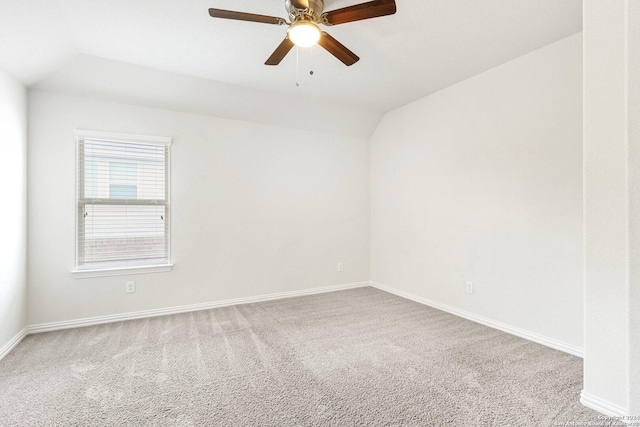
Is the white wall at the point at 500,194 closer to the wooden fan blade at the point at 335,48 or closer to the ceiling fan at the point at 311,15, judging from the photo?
the wooden fan blade at the point at 335,48

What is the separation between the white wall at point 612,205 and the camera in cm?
167

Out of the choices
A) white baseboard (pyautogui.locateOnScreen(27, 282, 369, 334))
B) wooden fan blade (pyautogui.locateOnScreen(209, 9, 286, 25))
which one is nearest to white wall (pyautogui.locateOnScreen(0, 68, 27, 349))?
white baseboard (pyautogui.locateOnScreen(27, 282, 369, 334))

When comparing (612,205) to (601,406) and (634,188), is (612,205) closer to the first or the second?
(634,188)

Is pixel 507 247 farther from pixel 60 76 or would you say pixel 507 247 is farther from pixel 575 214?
pixel 60 76

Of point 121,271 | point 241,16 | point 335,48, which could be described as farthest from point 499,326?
point 121,271

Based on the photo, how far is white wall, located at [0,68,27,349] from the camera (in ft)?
8.21

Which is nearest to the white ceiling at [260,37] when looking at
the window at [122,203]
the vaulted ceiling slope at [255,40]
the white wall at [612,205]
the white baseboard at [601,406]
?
the vaulted ceiling slope at [255,40]

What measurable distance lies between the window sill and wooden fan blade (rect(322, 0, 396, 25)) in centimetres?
309

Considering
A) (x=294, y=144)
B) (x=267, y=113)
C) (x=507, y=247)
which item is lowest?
(x=507, y=247)

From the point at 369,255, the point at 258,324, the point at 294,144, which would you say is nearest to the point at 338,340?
the point at 258,324

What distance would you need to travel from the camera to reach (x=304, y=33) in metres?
1.92

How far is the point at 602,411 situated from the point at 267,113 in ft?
13.3

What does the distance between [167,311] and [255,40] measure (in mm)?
3059

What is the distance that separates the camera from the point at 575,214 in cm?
251
